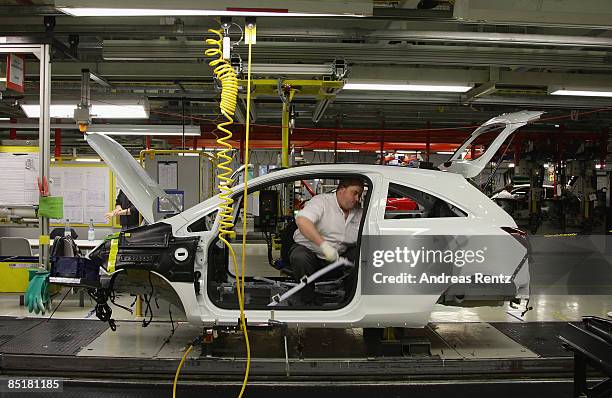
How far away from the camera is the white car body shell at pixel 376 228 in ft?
11.9

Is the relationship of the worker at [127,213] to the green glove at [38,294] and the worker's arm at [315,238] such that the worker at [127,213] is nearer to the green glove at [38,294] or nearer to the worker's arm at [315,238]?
the green glove at [38,294]

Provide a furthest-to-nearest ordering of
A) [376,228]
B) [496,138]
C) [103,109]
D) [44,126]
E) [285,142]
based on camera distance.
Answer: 1. [103,109]
2. [285,142]
3. [44,126]
4. [496,138]
5. [376,228]

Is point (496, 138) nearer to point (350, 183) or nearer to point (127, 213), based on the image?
point (350, 183)

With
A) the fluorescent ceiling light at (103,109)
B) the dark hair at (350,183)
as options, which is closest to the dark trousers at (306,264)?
the dark hair at (350,183)

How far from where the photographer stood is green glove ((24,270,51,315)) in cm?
403

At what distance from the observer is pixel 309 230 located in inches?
155

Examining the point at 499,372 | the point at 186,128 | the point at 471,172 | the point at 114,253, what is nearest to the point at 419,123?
the point at 186,128

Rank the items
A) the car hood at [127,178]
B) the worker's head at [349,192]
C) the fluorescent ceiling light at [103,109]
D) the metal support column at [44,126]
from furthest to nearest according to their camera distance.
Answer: the fluorescent ceiling light at [103,109] → the metal support column at [44,126] → the worker's head at [349,192] → the car hood at [127,178]

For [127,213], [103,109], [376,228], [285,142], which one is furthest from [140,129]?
[376,228]

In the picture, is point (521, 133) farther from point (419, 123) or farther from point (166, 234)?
point (166, 234)

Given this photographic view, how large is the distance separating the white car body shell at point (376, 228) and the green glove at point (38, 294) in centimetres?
106

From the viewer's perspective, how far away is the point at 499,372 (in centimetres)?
377

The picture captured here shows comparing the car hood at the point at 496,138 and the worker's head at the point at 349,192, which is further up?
the car hood at the point at 496,138

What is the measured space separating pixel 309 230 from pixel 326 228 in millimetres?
221
